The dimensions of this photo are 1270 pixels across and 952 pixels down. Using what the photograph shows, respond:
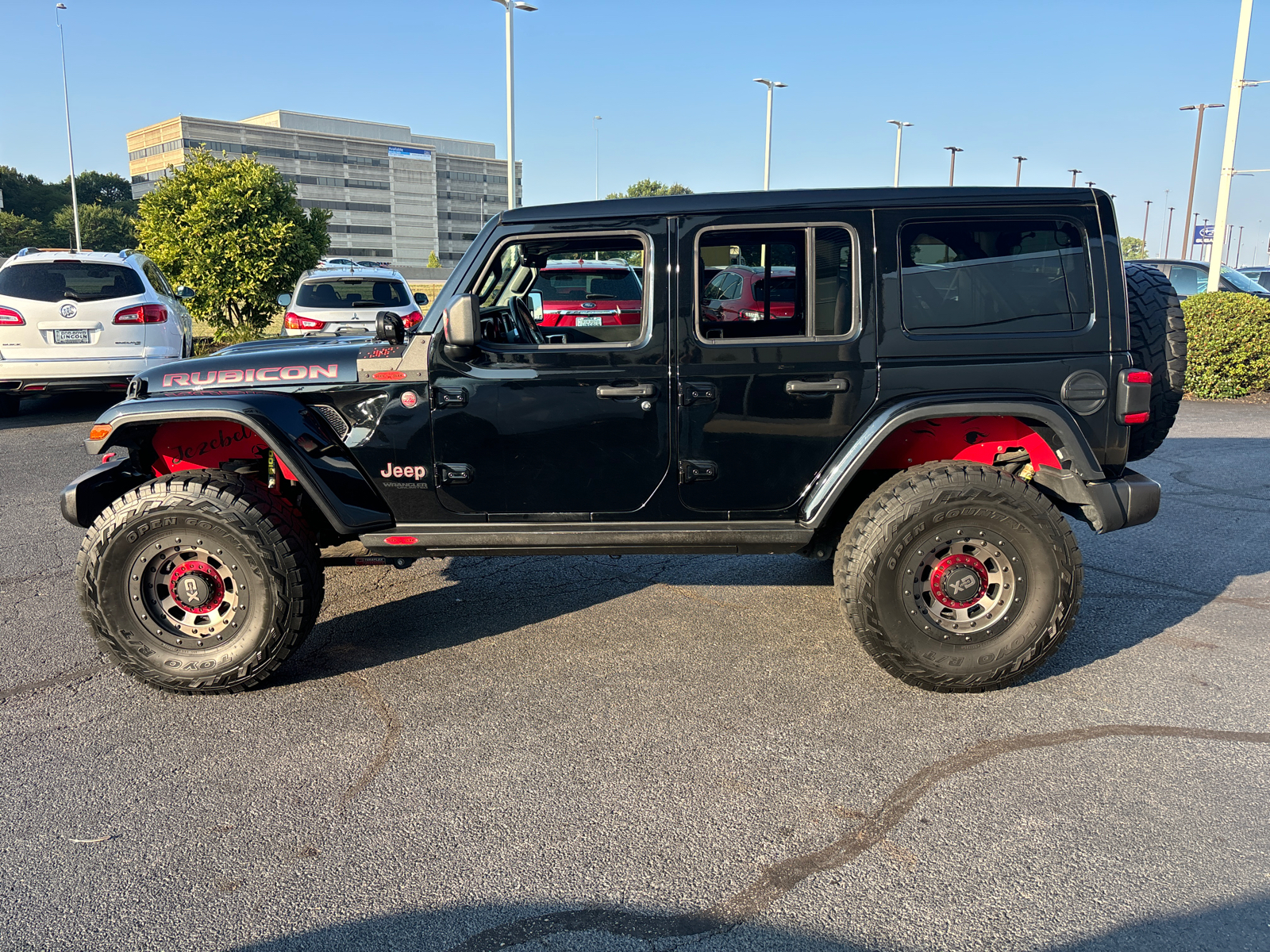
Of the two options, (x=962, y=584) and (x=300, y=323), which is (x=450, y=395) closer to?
(x=962, y=584)

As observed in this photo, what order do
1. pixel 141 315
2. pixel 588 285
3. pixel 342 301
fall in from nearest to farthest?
pixel 588 285 < pixel 141 315 < pixel 342 301

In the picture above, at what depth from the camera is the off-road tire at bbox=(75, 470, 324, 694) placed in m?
3.80

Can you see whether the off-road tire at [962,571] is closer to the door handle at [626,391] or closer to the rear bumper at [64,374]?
the door handle at [626,391]

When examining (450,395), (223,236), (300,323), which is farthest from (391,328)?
(223,236)

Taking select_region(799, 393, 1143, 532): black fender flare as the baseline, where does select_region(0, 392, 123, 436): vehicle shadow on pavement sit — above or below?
below

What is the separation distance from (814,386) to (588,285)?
1.33 metres

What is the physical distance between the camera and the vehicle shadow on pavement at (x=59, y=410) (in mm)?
10500

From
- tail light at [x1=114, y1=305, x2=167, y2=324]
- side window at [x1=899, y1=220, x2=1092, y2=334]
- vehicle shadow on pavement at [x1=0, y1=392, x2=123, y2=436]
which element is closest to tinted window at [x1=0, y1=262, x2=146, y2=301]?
tail light at [x1=114, y1=305, x2=167, y2=324]

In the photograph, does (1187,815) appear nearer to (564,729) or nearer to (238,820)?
(564,729)

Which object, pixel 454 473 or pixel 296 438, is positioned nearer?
pixel 296 438

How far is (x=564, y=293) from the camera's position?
4.41m

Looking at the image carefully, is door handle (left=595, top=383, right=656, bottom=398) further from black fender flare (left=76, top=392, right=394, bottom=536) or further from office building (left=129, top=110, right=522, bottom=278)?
office building (left=129, top=110, right=522, bottom=278)

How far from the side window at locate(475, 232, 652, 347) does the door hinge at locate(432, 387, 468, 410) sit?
268 mm

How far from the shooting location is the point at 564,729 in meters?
3.59
